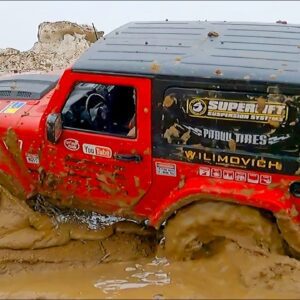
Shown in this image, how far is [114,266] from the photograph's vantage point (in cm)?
511

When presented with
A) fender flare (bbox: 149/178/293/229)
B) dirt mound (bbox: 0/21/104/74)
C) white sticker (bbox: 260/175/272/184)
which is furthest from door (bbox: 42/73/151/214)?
dirt mound (bbox: 0/21/104/74)

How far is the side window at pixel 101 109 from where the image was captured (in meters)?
5.12

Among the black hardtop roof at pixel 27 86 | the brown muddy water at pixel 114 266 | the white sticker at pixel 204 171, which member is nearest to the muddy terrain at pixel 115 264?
the brown muddy water at pixel 114 266

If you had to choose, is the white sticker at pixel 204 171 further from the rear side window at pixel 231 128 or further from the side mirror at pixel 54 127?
the side mirror at pixel 54 127

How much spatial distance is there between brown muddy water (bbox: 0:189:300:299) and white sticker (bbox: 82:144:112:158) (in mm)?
785

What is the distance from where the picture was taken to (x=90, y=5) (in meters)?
13.6

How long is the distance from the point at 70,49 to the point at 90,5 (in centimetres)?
459

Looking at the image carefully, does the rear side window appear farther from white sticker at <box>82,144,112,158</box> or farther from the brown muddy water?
the brown muddy water

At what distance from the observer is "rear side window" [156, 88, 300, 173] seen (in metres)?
4.47

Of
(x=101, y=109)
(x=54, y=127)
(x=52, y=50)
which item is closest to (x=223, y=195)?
(x=101, y=109)

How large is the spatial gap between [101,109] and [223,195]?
4.14 feet

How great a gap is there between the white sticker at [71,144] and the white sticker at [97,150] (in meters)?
0.07

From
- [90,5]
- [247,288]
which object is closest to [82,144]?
[247,288]

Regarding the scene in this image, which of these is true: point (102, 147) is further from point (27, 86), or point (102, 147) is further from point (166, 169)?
point (27, 86)
